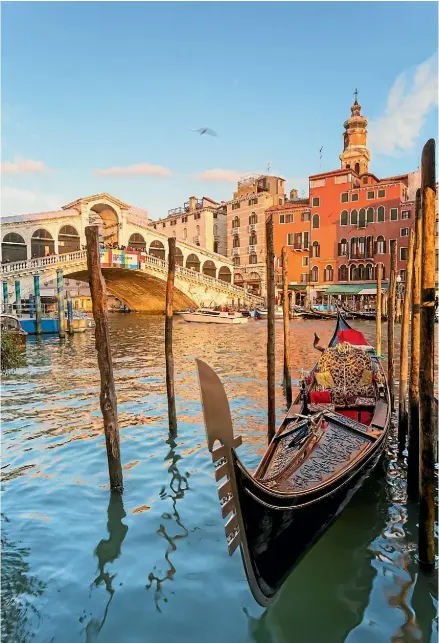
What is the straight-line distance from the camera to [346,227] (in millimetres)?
27859

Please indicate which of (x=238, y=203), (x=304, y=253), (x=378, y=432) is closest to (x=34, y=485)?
(x=378, y=432)

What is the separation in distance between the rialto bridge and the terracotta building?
4.02 metres

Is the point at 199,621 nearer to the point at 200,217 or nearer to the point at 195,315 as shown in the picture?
the point at 195,315

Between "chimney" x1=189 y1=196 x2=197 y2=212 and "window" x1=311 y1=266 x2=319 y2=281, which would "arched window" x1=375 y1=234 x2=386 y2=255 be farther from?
"chimney" x1=189 y1=196 x2=197 y2=212

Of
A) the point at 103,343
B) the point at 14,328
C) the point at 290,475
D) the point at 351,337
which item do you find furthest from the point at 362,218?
the point at 290,475

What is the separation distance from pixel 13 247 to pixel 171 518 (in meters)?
24.1

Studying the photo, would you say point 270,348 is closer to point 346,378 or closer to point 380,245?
point 346,378

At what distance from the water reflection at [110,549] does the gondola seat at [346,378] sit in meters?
2.39

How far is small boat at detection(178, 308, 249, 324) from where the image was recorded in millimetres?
23078

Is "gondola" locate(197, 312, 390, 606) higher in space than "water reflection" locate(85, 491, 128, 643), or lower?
higher

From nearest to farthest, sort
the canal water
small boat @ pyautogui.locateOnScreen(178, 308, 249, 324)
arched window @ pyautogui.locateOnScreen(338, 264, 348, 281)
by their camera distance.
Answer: the canal water → small boat @ pyautogui.locateOnScreen(178, 308, 249, 324) → arched window @ pyautogui.locateOnScreen(338, 264, 348, 281)

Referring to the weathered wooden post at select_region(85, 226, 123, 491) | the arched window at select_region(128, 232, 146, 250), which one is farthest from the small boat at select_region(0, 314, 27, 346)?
the arched window at select_region(128, 232, 146, 250)

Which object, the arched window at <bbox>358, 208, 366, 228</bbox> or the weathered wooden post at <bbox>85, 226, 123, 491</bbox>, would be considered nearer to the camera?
the weathered wooden post at <bbox>85, 226, 123, 491</bbox>

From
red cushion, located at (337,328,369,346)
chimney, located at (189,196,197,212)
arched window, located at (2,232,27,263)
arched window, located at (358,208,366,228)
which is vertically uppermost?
chimney, located at (189,196,197,212)
